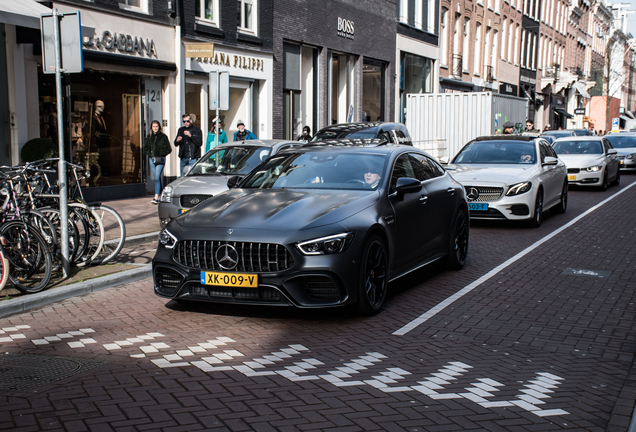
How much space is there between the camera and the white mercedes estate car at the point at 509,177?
12.5 metres

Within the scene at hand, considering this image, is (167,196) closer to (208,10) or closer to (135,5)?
(135,5)

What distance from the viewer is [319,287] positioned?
5969 mm

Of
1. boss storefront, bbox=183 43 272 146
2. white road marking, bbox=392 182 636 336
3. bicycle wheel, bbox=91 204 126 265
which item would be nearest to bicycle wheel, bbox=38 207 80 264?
bicycle wheel, bbox=91 204 126 265

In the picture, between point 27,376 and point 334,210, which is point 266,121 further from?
point 27,376

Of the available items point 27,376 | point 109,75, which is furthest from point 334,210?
point 109,75

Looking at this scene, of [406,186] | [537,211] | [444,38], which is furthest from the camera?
[444,38]

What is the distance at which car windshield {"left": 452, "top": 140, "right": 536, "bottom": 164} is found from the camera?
44.9 feet

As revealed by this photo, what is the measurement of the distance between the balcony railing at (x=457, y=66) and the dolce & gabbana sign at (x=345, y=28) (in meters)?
12.0

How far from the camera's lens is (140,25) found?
1695cm

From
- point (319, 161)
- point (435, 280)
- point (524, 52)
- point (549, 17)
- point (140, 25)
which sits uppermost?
point (549, 17)

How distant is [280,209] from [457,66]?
34366 mm

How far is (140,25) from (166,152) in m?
3.36

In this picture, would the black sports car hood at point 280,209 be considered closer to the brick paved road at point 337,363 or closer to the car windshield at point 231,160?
the brick paved road at point 337,363

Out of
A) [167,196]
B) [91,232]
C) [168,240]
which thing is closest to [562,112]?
[167,196]
